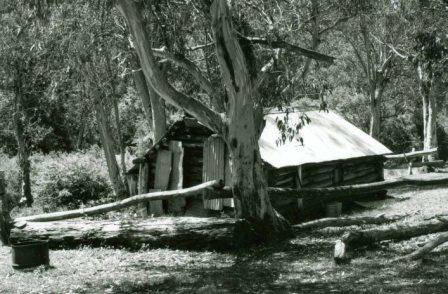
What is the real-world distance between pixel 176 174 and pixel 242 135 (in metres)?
6.39

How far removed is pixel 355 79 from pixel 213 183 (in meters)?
27.4

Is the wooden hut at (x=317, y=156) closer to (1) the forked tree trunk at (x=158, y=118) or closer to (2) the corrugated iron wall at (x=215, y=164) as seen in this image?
(2) the corrugated iron wall at (x=215, y=164)

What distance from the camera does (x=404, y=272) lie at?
9359 millimetres

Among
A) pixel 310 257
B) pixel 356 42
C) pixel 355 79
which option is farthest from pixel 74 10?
pixel 355 79

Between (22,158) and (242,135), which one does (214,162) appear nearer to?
(242,135)

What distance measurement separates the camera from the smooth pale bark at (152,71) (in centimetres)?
1187

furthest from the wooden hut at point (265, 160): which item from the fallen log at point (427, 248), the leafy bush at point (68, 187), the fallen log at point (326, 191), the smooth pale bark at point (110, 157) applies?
the fallen log at point (427, 248)

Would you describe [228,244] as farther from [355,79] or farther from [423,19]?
[355,79]

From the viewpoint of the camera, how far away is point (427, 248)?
32.0 feet

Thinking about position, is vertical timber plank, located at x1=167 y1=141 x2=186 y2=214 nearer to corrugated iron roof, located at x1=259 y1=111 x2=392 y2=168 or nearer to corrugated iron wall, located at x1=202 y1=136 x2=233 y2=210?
corrugated iron wall, located at x1=202 y1=136 x2=233 y2=210

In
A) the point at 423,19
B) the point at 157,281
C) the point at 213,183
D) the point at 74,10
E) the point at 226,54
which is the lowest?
the point at 157,281

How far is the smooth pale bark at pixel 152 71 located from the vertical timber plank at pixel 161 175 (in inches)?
246

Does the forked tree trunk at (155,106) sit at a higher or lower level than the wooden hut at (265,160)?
higher

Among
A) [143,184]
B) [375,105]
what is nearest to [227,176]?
[143,184]
